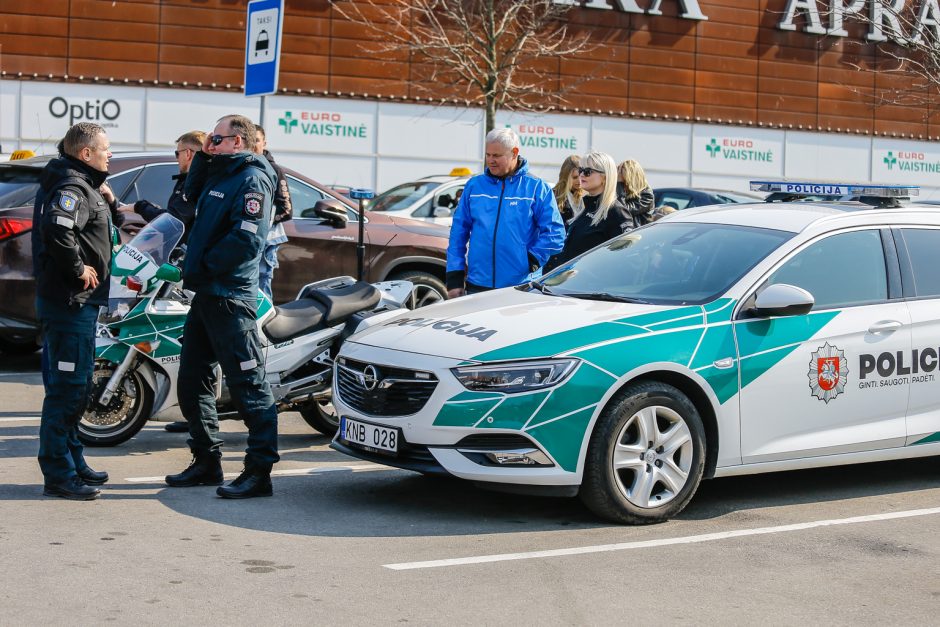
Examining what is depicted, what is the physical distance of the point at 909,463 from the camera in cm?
812

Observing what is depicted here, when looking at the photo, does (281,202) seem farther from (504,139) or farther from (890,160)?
(890,160)

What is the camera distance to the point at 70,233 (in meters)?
6.45

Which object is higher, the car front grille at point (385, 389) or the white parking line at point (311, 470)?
the car front grille at point (385, 389)

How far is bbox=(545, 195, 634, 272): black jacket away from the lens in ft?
28.6

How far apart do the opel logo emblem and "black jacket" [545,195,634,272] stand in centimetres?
244

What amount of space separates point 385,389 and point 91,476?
172cm

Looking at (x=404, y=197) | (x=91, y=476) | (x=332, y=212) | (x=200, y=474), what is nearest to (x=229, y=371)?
(x=200, y=474)

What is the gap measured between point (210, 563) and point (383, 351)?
1.54m

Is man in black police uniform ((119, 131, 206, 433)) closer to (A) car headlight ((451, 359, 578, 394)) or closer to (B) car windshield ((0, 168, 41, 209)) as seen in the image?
(B) car windshield ((0, 168, 41, 209))

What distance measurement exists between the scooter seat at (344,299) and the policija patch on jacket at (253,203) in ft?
5.50

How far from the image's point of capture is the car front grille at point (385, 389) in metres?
6.17

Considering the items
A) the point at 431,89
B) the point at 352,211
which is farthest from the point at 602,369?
the point at 431,89

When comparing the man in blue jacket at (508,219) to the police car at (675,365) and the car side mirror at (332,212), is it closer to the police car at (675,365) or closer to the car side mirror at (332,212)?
the police car at (675,365)

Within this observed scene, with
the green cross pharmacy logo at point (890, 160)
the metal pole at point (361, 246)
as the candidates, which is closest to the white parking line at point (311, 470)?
the metal pole at point (361, 246)
